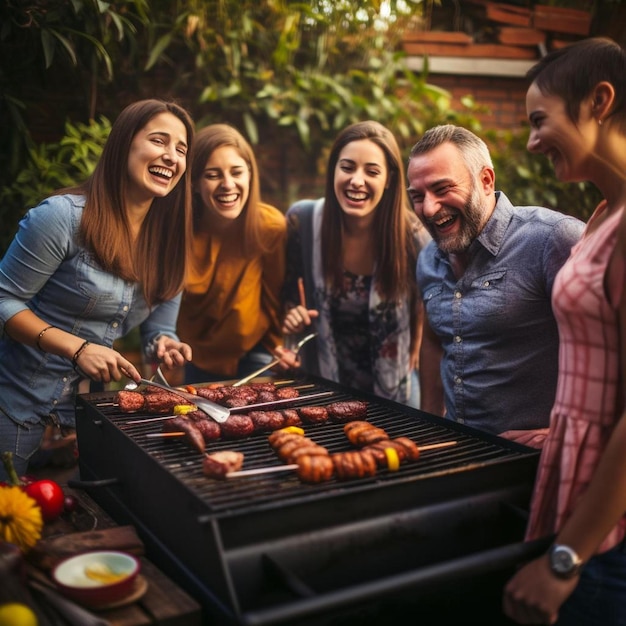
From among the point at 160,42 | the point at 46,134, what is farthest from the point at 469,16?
the point at 46,134

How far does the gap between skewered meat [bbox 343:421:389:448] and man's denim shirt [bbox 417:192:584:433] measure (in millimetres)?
646

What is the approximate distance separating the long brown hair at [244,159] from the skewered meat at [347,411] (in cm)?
175

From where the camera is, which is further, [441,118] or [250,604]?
[441,118]

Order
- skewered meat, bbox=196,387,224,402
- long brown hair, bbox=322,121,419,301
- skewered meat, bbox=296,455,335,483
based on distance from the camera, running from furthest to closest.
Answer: long brown hair, bbox=322,121,419,301 → skewered meat, bbox=196,387,224,402 → skewered meat, bbox=296,455,335,483

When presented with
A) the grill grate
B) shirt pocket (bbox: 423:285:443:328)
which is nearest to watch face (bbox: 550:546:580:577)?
the grill grate

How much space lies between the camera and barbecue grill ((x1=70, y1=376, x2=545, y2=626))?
173 cm

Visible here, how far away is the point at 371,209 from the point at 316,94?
12.6 feet

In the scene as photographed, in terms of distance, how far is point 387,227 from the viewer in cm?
416

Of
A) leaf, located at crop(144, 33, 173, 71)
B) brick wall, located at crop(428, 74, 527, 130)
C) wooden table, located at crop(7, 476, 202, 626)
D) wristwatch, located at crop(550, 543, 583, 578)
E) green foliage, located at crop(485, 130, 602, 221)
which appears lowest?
wooden table, located at crop(7, 476, 202, 626)

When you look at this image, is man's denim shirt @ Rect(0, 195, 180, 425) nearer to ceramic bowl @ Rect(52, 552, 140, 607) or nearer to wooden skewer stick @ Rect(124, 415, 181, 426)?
wooden skewer stick @ Rect(124, 415, 181, 426)


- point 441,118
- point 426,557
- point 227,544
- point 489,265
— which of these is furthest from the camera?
point 441,118

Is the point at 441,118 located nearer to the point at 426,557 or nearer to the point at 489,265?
the point at 489,265

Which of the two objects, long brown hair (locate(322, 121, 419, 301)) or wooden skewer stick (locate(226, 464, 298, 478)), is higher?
long brown hair (locate(322, 121, 419, 301))

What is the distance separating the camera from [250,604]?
1777 millimetres
